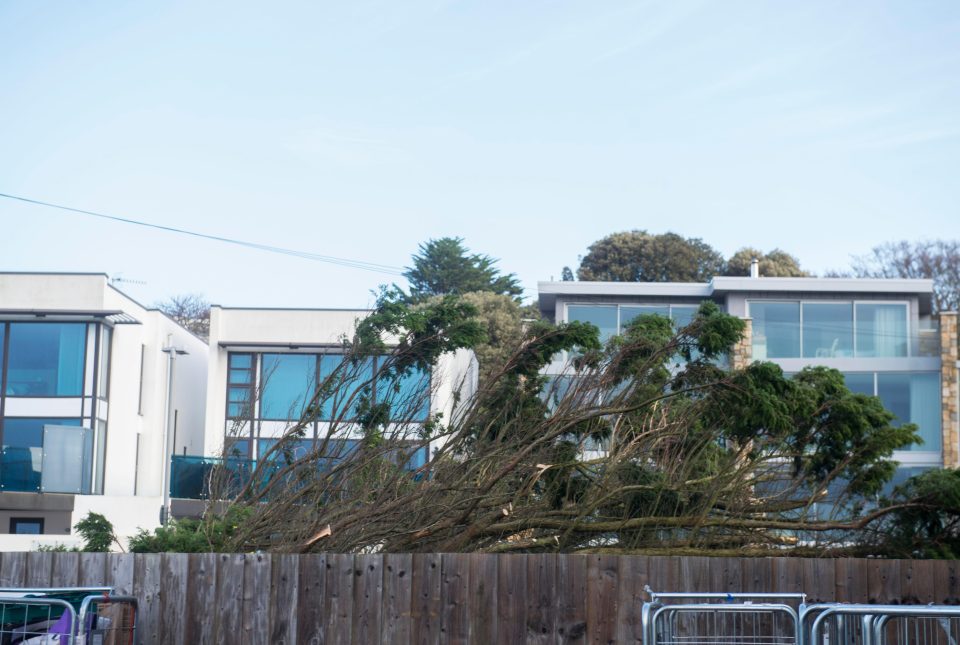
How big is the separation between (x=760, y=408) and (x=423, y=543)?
354cm

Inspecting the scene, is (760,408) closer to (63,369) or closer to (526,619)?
(526,619)

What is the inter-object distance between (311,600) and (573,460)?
3298 mm

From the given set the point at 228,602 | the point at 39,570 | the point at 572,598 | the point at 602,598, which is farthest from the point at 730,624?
the point at 39,570

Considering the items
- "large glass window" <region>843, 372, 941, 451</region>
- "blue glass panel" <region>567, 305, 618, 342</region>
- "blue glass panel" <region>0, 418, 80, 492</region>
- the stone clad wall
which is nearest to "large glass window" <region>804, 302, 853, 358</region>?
"large glass window" <region>843, 372, 941, 451</region>

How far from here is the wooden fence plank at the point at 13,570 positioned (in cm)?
928

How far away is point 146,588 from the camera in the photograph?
9.19 meters

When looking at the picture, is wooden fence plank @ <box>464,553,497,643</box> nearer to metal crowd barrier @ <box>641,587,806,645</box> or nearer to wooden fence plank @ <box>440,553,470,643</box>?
wooden fence plank @ <box>440,553,470,643</box>

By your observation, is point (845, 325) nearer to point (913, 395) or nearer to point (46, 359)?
point (913, 395)

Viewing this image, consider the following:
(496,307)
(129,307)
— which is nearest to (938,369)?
(496,307)

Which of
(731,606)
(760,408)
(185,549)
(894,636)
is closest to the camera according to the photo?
(731,606)

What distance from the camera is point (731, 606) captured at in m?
7.26

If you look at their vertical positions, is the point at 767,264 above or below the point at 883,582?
above

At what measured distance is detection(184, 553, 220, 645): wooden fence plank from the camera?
30.2 ft

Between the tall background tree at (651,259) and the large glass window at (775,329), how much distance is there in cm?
1471
